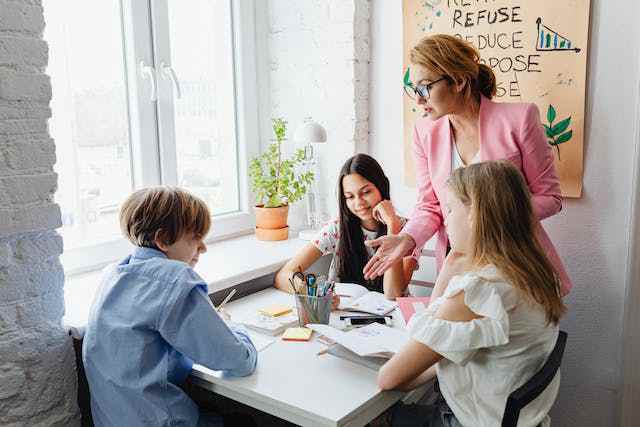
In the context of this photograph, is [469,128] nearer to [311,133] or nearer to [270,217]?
[311,133]

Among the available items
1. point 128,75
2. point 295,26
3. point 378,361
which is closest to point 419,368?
point 378,361

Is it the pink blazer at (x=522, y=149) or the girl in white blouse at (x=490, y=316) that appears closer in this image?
the girl in white blouse at (x=490, y=316)

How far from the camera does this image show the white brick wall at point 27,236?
1451mm

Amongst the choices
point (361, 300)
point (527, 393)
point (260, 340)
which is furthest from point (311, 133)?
point (527, 393)

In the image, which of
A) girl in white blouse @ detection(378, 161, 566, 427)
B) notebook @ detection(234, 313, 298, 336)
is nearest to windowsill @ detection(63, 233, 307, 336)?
notebook @ detection(234, 313, 298, 336)

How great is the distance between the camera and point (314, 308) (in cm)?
179

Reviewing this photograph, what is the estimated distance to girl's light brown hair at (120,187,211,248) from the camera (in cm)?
157

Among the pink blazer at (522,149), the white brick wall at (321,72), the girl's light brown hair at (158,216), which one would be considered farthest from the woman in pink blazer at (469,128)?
the white brick wall at (321,72)

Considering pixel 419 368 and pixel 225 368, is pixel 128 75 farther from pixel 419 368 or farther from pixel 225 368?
pixel 419 368

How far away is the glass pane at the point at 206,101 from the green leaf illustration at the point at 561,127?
1.38 m

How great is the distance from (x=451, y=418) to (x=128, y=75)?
1.66 meters

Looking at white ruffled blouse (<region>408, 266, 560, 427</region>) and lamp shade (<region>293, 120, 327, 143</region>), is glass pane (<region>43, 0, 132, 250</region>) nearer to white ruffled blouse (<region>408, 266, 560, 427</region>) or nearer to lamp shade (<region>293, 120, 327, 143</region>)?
lamp shade (<region>293, 120, 327, 143</region>)

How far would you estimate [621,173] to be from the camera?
6.91 feet

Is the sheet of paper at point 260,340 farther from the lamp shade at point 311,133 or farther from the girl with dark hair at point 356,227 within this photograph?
the lamp shade at point 311,133
